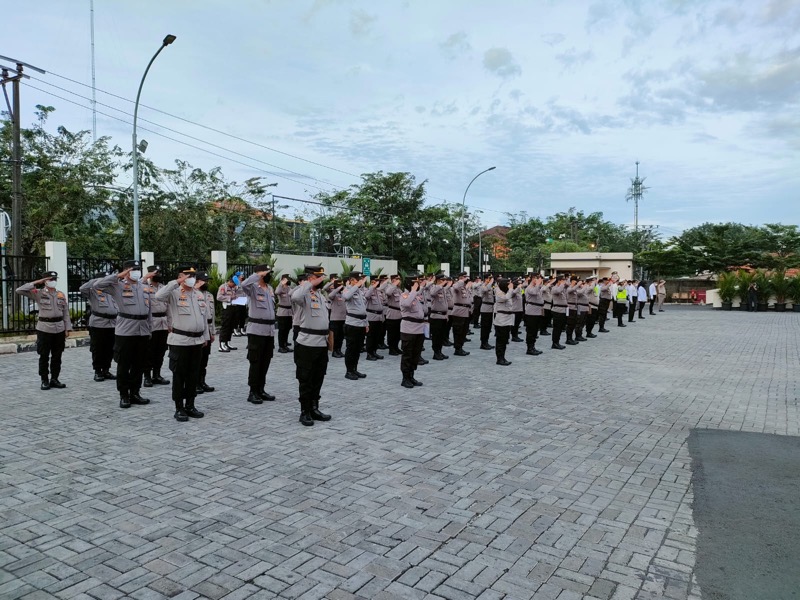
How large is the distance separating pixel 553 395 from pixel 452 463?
339cm

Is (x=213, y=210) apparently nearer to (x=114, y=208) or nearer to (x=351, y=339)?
(x=114, y=208)

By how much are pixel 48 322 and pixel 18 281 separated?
19.8 feet

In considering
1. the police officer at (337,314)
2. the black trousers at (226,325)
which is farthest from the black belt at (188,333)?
the black trousers at (226,325)

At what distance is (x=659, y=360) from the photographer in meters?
11.5

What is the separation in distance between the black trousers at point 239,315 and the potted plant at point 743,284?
81.1 feet

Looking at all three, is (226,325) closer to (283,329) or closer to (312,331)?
(283,329)

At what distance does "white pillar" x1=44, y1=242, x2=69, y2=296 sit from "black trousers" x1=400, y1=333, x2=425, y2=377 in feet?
29.5

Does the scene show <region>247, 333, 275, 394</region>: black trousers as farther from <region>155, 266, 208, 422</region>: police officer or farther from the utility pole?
the utility pole

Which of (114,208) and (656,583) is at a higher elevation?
(114,208)

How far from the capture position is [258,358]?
7477 mm

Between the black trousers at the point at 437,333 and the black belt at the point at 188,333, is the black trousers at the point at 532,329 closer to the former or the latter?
the black trousers at the point at 437,333

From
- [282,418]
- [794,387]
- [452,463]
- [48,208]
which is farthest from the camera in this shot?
[48,208]

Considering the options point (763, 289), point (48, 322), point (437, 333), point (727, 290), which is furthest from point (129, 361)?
point (763, 289)

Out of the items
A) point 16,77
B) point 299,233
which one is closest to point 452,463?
point 16,77
